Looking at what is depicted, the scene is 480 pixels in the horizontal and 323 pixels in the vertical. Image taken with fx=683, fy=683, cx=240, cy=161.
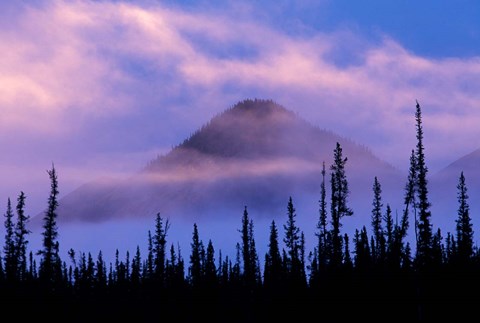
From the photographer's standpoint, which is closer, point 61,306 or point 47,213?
point 61,306

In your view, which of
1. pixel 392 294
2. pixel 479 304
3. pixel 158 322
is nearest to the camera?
pixel 479 304

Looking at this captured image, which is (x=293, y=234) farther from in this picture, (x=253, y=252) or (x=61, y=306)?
(x=61, y=306)

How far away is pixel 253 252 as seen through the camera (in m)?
96.5

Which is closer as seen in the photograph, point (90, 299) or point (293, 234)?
point (90, 299)

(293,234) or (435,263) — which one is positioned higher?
(293,234)

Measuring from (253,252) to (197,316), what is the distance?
137ft

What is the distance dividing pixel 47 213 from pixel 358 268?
104 feet

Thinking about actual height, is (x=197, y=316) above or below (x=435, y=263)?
below

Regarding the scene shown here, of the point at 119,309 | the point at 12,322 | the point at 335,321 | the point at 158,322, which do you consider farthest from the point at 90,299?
the point at 335,321

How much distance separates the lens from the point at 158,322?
5334cm

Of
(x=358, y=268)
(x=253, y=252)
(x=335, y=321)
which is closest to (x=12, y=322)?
(x=335, y=321)

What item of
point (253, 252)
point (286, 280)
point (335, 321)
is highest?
point (253, 252)

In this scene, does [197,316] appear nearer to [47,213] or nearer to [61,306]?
[61,306]

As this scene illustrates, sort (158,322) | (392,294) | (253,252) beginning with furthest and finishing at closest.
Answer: (253,252), (158,322), (392,294)
